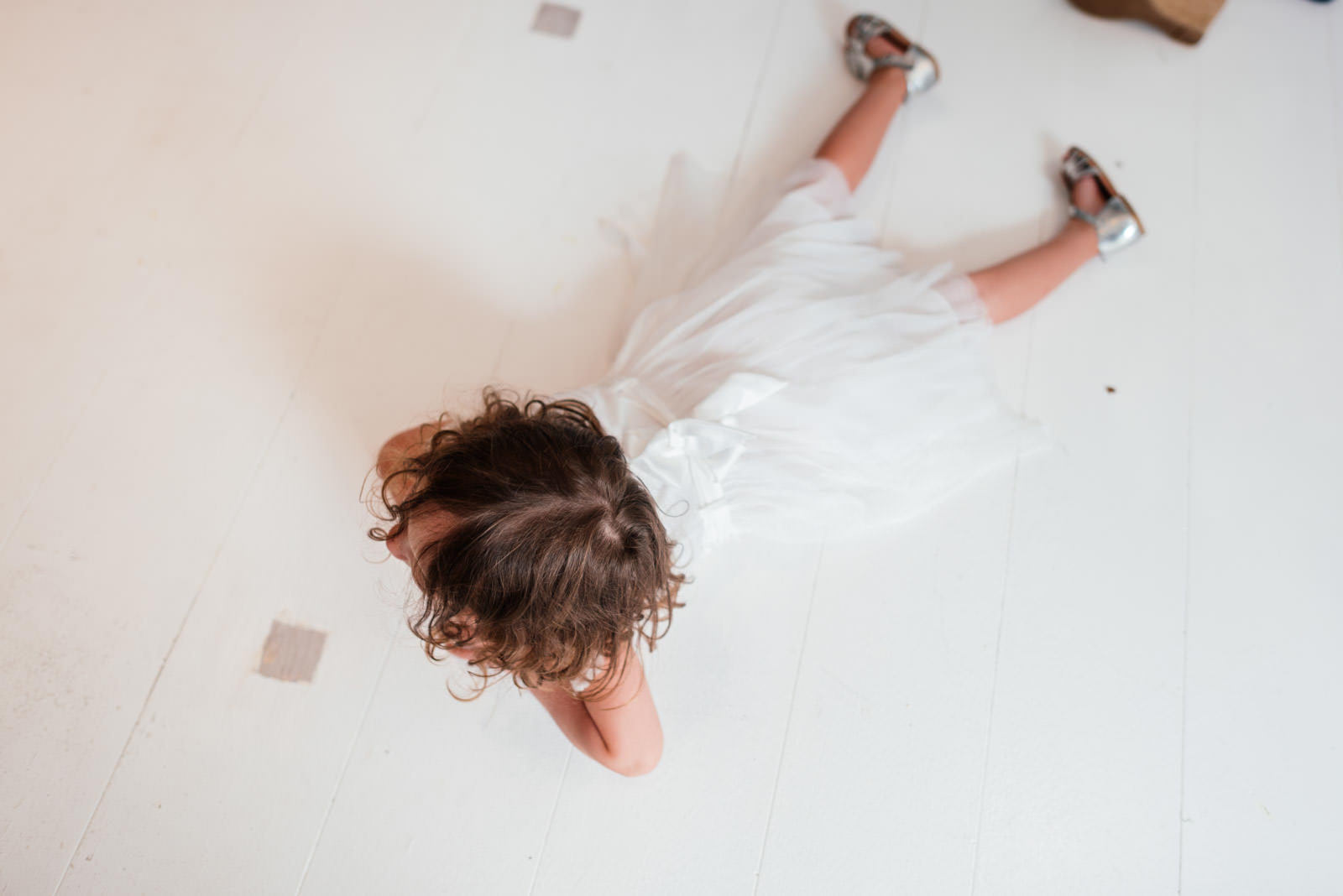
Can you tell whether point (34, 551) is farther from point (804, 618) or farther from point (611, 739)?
point (804, 618)

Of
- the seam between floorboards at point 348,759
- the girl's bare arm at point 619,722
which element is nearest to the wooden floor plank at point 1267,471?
the girl's bare arm at point 619,722

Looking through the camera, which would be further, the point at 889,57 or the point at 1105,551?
the point at 889,57

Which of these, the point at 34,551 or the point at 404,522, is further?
the point at 34,551

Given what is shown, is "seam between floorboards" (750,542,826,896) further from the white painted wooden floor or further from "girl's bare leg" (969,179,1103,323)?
"girl's bare leg" (969,179,1103,323)

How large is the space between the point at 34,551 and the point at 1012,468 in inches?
47.1

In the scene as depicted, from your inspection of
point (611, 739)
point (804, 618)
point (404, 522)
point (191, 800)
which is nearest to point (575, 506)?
point (404, 522)

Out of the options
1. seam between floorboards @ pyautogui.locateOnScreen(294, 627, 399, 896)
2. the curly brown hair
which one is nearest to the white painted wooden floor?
seam between floorboards @ pyautogui.locateOnScreen(294, 627, 399, 896)

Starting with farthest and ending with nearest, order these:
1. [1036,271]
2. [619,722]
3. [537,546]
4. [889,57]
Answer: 1. [889,57]
2. [1036,271]
3. [619,722]
4. [537,546]

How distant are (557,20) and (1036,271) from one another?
0.82 metres

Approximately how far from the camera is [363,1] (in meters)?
1.32

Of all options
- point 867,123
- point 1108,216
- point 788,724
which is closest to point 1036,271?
point 1108,216

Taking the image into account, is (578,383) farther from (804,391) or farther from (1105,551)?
(1105,551)

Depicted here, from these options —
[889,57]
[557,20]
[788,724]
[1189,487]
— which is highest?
[889,57]

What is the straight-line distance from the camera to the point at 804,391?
0.97m
